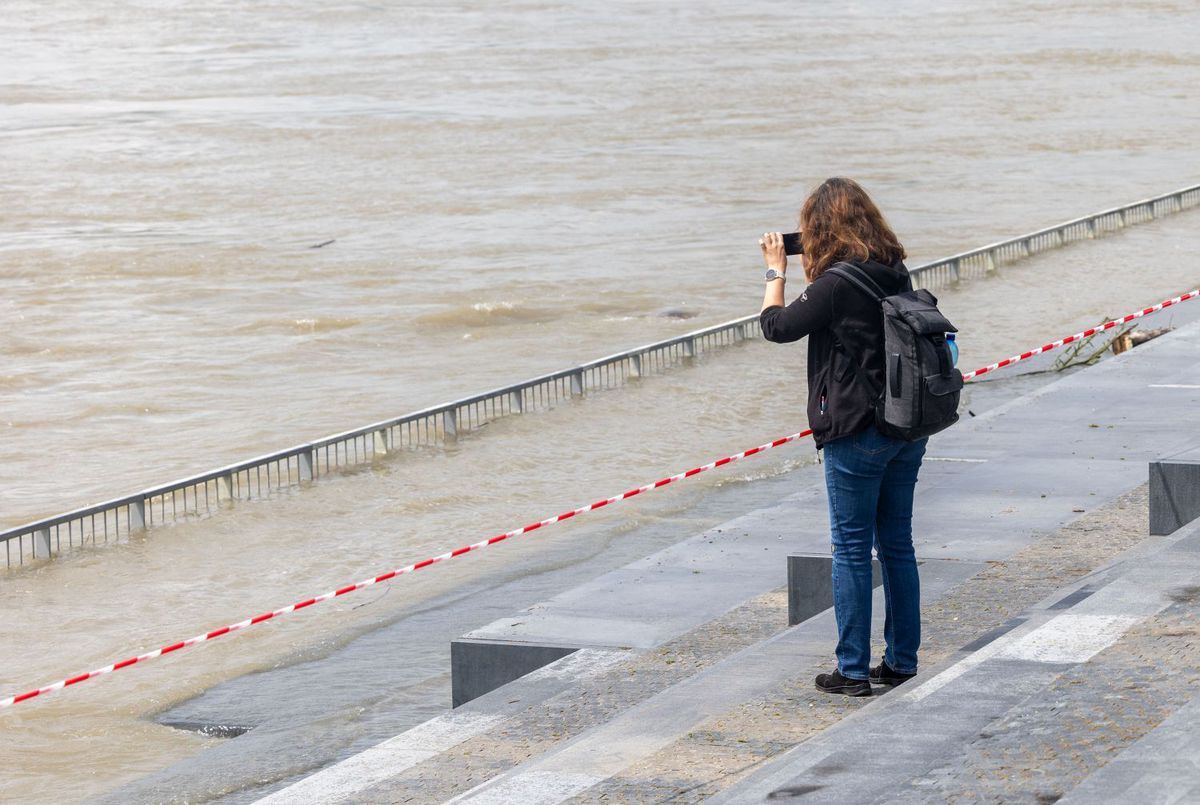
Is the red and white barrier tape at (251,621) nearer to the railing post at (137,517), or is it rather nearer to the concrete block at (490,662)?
the concrete block at (490,662)

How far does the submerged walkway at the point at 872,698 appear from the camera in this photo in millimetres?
4258

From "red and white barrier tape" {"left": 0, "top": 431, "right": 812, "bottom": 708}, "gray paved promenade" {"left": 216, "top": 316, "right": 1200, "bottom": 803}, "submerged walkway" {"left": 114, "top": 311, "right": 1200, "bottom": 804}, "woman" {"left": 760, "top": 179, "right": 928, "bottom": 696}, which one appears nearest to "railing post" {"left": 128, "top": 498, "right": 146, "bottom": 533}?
"red and white barrier tape" {"left": 0, "top": 431, "right": 812, "bottom": 708}

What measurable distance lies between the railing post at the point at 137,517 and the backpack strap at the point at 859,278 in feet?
26.1

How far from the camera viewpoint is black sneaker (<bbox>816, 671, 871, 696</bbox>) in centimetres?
541

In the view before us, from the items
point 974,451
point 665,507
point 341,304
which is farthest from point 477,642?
point 341,304

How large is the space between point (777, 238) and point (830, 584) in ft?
6.16

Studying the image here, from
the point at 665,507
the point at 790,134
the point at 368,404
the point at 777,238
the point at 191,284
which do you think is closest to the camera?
the point at 777,238

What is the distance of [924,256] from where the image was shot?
2486cm

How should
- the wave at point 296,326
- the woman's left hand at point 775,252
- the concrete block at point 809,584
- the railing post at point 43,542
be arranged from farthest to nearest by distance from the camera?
the wave at point 296,326, the railing post at point 43,542, the concrete block at point 809,584, the woman's left hand at point 775,252

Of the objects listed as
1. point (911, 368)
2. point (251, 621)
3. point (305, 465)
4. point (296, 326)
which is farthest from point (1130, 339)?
point (911, 368)

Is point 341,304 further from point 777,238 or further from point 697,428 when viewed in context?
point 777,238

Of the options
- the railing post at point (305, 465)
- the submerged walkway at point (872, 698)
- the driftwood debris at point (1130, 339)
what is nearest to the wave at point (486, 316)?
the railing post at point (305, 465)

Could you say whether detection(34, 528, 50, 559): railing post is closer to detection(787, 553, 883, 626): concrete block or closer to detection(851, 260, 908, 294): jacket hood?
detection(787, 553, 883, 626): concrete block

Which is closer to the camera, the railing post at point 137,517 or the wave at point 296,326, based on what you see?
the railing post at point 137,517
